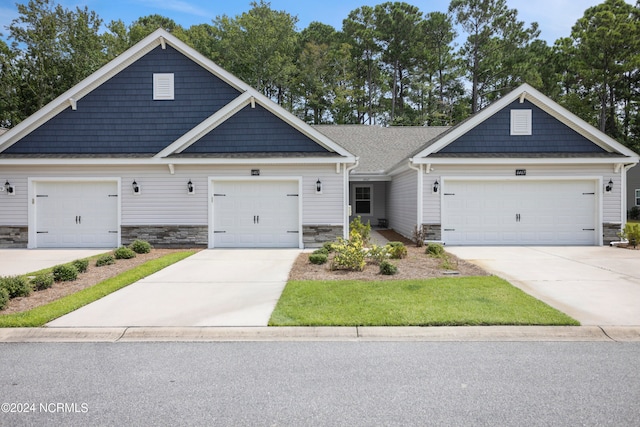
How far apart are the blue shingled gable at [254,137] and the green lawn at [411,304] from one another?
660cm

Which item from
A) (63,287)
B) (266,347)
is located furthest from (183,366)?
(63,287)

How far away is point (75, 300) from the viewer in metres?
6.47

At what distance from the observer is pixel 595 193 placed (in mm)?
13430

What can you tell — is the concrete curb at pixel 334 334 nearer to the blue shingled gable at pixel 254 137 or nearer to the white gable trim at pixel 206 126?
the white gable trim at pixel 206 126

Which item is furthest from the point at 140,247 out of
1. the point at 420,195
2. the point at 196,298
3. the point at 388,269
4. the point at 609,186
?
the point at 609,186

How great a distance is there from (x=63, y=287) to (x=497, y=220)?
488 inches

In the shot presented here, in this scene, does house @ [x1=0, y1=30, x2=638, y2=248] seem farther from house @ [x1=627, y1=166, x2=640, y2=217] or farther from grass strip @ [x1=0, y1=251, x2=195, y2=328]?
house @ [x1=627, y1=166, x2=640, y2=217]

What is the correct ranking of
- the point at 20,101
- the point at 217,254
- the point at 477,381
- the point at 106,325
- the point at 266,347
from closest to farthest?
the point at 477,381 < the point at 266,347 < the point at 106,325 < the point at 217,254 < the point at 20,101

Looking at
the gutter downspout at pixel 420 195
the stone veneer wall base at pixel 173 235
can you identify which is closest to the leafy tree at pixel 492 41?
the gutter downspout at pixel 420 195

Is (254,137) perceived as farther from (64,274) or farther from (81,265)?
(64,274)

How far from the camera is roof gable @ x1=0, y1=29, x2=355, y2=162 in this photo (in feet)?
44.1

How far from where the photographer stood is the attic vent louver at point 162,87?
1382 centimetres

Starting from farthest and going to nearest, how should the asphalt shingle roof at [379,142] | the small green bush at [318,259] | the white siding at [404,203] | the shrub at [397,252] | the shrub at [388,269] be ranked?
the asphalt shingle roof at [379,142]
the white siding at [404,203]
the shrub at [397,252]
the small green bush at [318,259]
the shrub at [388,269]

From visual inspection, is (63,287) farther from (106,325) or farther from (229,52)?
(229,52)
